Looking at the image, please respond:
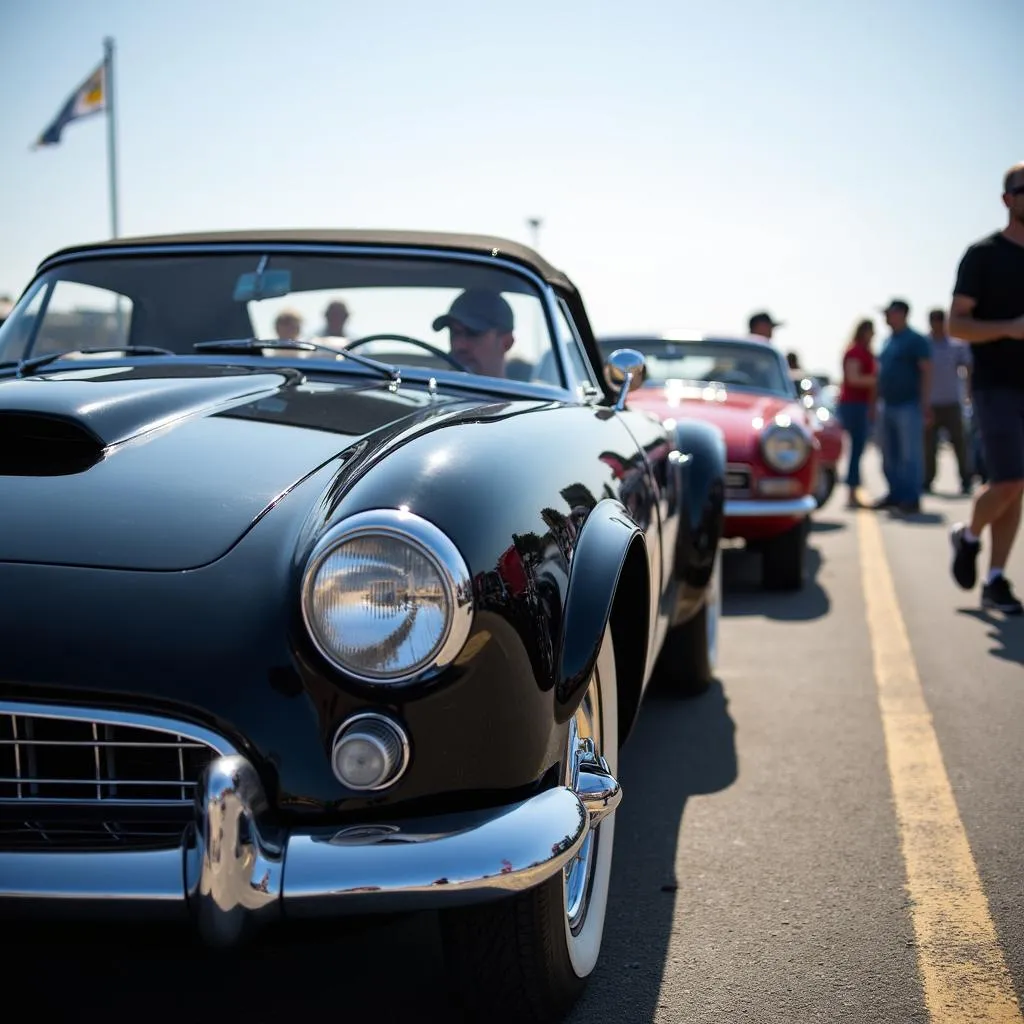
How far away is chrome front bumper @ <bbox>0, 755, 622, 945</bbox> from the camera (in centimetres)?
168

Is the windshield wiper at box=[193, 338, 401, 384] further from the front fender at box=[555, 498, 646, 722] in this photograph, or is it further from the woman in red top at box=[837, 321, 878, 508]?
the woman in red top at box=[837, 321, 878, 508]

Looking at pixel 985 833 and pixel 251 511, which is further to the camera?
pixel 985 833

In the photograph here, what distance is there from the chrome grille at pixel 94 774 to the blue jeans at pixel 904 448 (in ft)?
32.8

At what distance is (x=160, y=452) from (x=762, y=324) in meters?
9.55

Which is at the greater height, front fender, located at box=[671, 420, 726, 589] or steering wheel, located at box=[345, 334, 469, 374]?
steering wheel, located at box=[345, 334, 469, 374]

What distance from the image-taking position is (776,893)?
109 inches

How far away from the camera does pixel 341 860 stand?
67.8 inches

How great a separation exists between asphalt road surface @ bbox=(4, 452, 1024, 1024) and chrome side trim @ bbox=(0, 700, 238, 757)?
0.32m

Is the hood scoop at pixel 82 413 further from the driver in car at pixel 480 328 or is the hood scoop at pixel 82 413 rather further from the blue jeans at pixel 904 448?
the blue jeans at pixel 904 448

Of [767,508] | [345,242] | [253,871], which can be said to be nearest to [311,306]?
[345,242]

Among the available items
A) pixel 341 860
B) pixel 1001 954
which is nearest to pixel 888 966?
pixel 1001 954

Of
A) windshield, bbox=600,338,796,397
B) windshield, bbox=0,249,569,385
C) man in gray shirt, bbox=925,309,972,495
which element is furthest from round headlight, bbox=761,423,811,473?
man in gray shirt, bbox=925,309,972,495

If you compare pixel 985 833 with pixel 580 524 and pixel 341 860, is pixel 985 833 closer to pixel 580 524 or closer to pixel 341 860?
pixel 580 524

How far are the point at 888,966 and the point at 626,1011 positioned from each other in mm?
535
